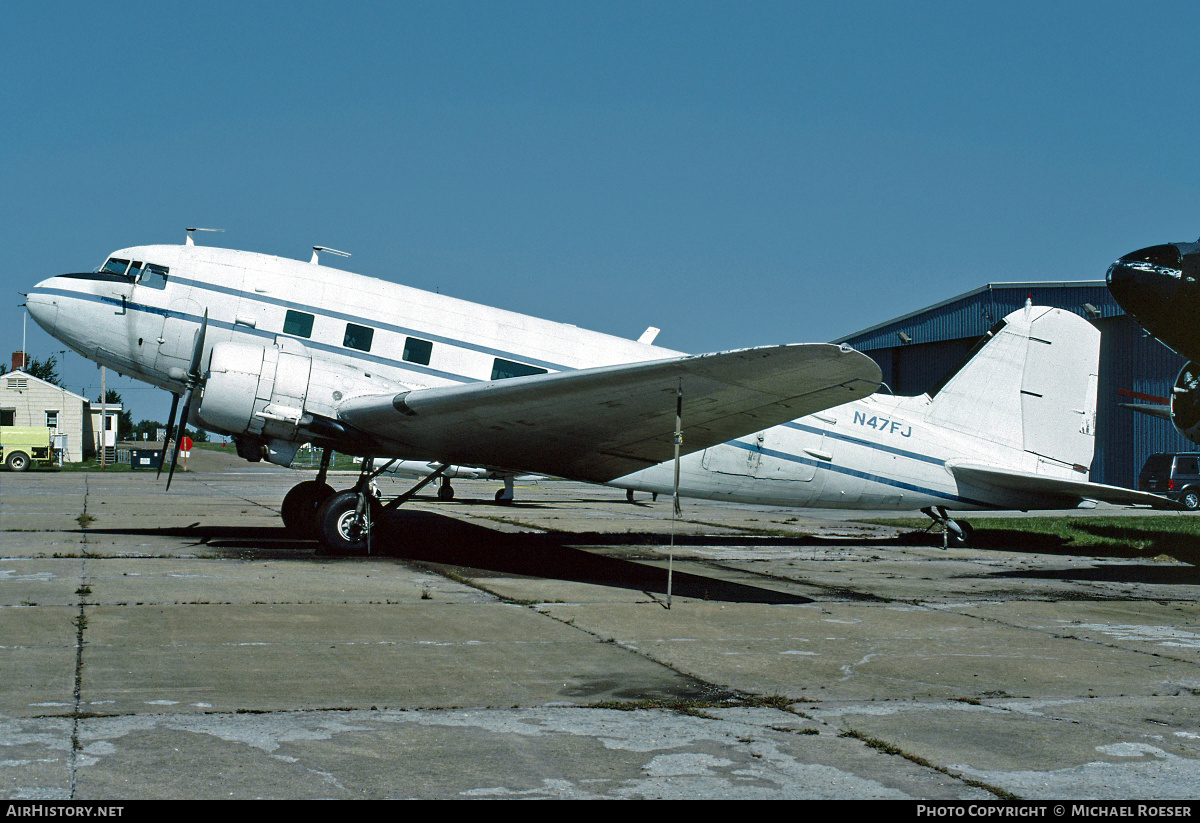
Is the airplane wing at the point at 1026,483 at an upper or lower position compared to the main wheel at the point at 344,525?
upper

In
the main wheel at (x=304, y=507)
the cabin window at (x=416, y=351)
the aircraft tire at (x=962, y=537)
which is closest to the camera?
the cabin window at (x=416, y=351)

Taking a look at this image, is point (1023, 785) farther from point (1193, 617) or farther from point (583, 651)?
point (1193, 617)

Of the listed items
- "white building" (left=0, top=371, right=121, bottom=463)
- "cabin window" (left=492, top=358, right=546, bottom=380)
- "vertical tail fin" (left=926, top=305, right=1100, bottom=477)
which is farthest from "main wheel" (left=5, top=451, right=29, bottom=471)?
"vertical tail fin" (left=926, top=305, right=1100, bottom=477)

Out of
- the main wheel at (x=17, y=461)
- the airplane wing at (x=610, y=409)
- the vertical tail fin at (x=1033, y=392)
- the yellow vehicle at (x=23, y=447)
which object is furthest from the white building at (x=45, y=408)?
the vertical tail fin at (x=1033, y=392)

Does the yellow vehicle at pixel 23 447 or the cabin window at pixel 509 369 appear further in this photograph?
the yellow vehicle at pixel 23 447

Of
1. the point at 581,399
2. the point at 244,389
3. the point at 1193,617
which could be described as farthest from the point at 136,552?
the point at 1193,617

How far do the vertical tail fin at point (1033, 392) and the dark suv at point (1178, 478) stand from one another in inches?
934

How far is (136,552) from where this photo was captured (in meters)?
11.9

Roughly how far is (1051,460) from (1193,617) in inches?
272

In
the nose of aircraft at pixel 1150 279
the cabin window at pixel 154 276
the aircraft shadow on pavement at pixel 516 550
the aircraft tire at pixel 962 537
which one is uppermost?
the nose of aircraft at pixel 1150 279

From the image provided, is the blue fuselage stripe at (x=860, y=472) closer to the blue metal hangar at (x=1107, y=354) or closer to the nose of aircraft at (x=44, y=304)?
the nose of aircraft at (x=44, y=304)

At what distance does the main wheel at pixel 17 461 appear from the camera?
4822 centimetres

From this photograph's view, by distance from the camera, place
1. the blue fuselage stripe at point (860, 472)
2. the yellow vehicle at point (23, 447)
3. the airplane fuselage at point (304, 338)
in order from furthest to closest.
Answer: the yellow vehicle at point (23, 447), the blue fuselage stripe at point (860, 472), the airplane fuselage at point (304, 338)
